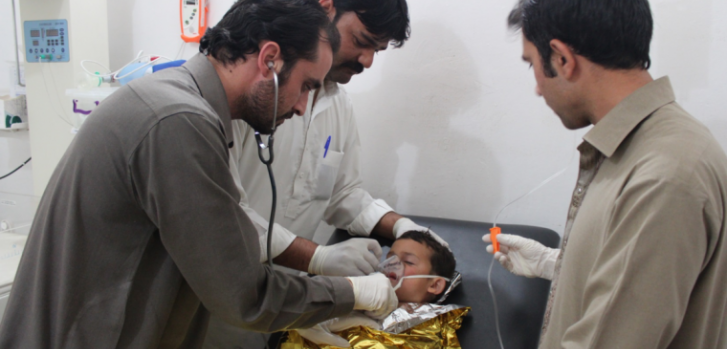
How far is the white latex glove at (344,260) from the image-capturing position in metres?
1.50

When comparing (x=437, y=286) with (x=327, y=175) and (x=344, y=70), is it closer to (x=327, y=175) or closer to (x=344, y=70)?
(x=327, y=175)

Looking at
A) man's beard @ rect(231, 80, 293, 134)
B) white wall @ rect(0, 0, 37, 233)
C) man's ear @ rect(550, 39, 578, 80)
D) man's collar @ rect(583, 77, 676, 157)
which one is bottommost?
white wall @ rect(0, 0, 37, 233)

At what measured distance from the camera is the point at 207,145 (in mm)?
893

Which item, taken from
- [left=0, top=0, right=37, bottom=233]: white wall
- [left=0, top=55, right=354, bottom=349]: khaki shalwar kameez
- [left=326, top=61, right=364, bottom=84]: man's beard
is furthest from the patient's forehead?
[left=0, top=0, right=37, bottom=233]: white wall

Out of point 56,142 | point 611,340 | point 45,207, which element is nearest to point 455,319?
point 611,340

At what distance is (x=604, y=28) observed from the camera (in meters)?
0.87

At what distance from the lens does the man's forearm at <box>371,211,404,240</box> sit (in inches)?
75.6

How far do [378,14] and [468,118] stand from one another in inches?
27.5

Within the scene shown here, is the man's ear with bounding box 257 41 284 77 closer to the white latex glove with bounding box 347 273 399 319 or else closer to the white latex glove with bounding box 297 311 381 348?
the white latex glove with bounding box 347 273 399 319

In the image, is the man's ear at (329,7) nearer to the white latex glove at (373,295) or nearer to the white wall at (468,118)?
the white wall at (468,118)

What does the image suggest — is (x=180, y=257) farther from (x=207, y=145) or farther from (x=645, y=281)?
(x=645, y=281)

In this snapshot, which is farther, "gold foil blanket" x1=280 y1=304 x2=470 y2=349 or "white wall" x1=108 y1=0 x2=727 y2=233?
"white wall" x1=108 y1=0 x2=727 y2=233

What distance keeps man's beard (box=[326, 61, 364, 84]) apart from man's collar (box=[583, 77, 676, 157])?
36.2 inches

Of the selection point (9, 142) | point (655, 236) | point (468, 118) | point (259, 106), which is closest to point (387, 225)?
point (468, 118)
